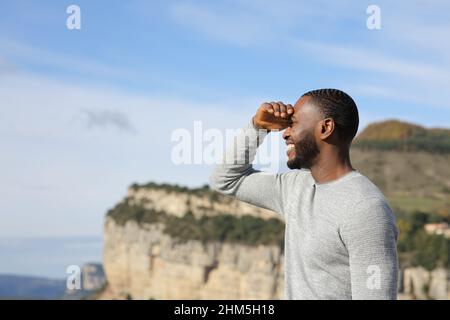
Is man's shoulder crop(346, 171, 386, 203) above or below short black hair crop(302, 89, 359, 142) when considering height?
below

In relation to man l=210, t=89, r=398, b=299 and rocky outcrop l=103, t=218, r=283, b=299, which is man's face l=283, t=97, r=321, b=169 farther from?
rocky outcrop l=103, t=218, r=283, b=299

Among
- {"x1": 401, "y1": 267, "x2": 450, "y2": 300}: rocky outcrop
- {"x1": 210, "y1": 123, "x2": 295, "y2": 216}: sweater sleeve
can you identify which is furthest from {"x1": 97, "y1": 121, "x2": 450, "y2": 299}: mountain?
{"x1": 210, "y1": 123, "x2": 295, "y2": 216}: sweater sleeve

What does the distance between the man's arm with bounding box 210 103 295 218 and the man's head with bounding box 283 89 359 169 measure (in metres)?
0.25

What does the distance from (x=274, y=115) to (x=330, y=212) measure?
0.51 metres

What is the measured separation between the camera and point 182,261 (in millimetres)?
79562

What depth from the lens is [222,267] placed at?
248ft

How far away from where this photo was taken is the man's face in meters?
3.56

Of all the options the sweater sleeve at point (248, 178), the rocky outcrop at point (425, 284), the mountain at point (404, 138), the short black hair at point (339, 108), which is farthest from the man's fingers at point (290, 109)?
the mountain at point (404, 138)

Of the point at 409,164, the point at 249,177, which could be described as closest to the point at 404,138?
the point at 409,164

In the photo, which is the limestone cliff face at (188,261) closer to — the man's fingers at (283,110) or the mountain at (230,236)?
the mountain at (230,236)

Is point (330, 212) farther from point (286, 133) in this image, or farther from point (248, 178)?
point (248, 178)

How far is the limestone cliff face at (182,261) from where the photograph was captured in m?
70.7

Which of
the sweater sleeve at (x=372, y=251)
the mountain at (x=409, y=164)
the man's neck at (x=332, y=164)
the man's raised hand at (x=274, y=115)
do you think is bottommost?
the sweater sleeve at (x=372, y=251)

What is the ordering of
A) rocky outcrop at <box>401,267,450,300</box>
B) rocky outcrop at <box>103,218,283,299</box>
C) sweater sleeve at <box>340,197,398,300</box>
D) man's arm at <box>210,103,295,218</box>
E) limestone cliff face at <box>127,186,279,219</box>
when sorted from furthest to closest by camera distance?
limestone cliff face at <box>127,186,279,219</box> → rocky outcrop at <box>103,218,283,299</box> → rocky outcrop at <box>401,267,450,300</box> → man's arm at <box>210,103,295,218</box> → sweater sleeve at <box>340,197,398,300</box>
